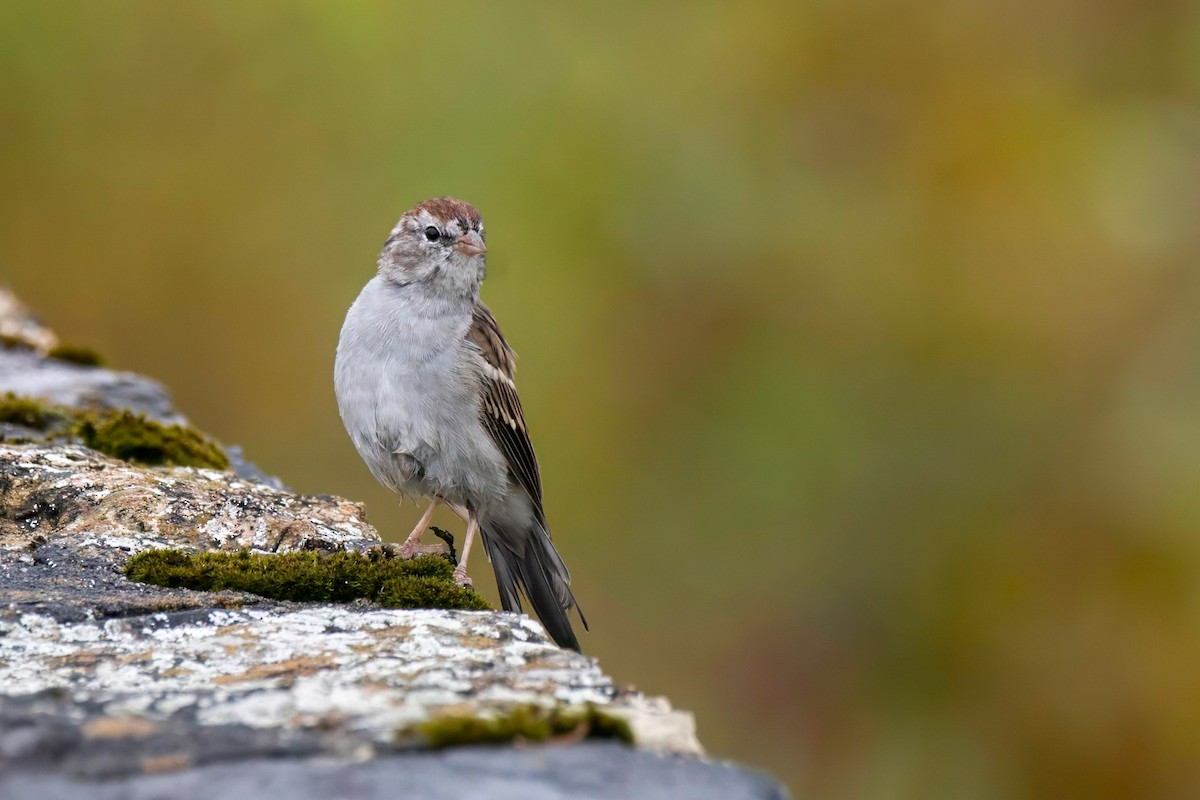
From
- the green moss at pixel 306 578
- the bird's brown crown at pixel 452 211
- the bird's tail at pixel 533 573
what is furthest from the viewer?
the bird's brown crown at pixel 452 211

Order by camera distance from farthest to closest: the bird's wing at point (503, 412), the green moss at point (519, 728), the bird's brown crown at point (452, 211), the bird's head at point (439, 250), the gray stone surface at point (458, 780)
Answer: the bird's brown crown at point (452, 211)
the bird's head at point (439, 250)
the bird's wing at point (503, 412)
the green moss at point (519, 728)
the gray stone surface at point (458, 780)

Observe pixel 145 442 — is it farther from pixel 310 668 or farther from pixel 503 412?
pixel 310 668

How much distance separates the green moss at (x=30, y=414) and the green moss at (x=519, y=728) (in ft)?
9.03

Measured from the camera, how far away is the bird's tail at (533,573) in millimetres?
4360

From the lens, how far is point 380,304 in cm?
482

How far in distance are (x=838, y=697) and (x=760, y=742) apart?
0.50 m

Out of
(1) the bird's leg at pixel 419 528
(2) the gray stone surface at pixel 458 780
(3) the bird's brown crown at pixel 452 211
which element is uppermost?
(3) the bird's brown crown at pixel 452 211

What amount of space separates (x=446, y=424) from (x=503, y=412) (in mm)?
261

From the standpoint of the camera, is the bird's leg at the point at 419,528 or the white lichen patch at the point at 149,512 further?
the bird's leg at the point at 419,528

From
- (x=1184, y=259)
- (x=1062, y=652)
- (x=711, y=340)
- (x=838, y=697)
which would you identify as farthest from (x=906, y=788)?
(x=1184, y=259)

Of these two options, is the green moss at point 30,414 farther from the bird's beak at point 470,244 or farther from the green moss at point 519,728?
the green moss at point 519,728

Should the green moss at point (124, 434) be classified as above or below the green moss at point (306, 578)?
above

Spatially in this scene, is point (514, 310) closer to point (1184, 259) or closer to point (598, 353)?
point (598, 353)

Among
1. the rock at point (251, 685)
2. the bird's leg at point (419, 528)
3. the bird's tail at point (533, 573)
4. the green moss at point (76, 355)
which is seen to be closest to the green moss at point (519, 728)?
the rock at point (251, 685)
